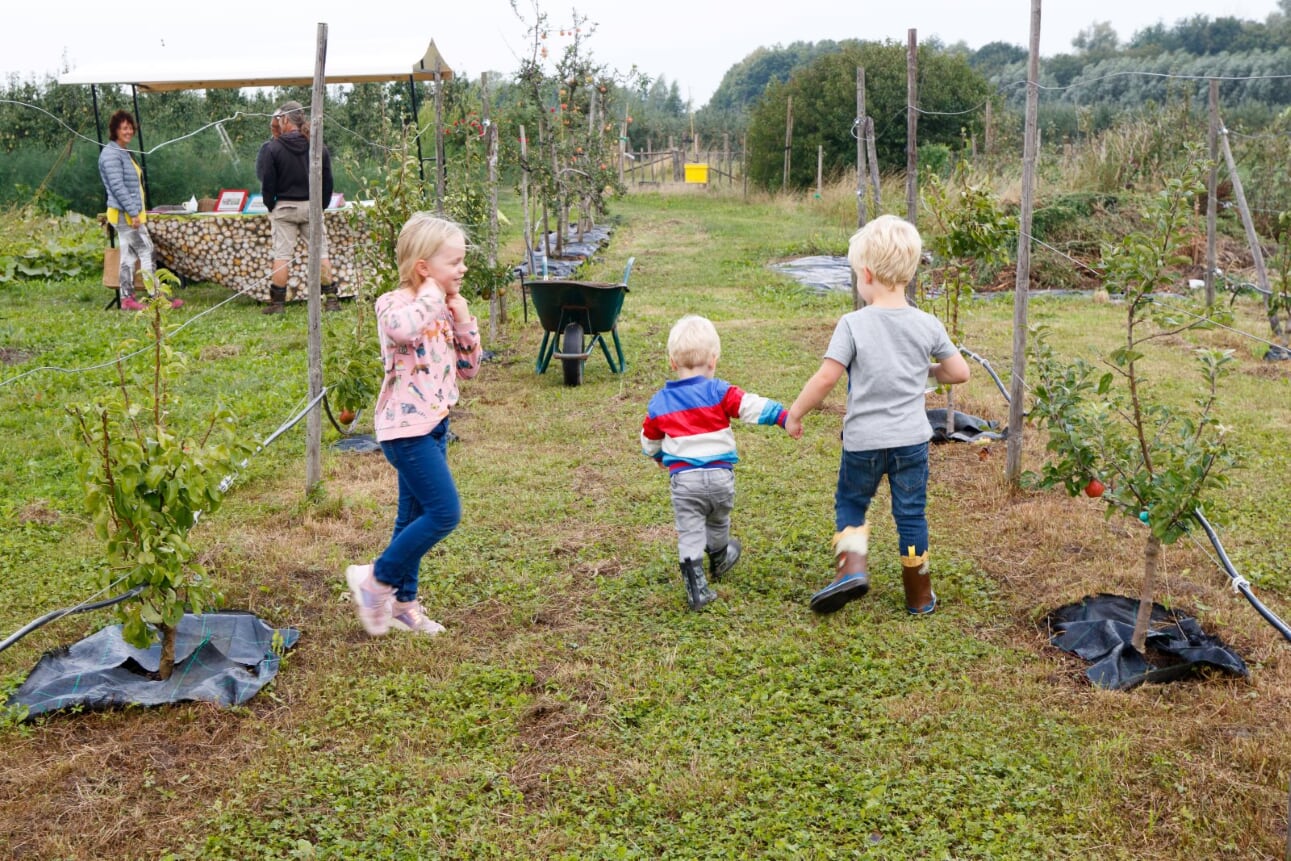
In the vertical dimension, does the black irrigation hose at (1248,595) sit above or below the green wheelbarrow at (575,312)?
below

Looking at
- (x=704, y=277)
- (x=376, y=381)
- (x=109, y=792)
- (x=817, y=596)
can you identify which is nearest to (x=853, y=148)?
(x=704, y=277)

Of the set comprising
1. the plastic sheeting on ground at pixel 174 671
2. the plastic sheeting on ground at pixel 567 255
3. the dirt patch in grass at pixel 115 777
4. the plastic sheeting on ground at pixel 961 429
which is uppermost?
the plastic sheeting on ground at pixel 567 255

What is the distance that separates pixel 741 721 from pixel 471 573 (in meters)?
1.48

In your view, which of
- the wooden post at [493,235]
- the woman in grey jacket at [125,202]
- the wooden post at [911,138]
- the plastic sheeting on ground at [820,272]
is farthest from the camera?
the plastic sheeting on ground at [820,272]

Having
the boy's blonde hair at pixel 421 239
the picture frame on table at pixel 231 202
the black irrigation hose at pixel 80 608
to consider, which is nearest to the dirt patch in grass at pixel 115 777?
the black irrigation hose at pixel 80 608

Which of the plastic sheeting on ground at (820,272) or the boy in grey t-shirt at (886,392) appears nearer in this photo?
the boy in grey t-shirt at (886,392)

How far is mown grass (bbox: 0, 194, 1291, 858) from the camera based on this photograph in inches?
99.8

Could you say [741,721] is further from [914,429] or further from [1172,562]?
[1172,562]

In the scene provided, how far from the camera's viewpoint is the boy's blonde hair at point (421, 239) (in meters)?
3.38

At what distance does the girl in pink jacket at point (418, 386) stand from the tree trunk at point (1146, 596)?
2150 millimetres

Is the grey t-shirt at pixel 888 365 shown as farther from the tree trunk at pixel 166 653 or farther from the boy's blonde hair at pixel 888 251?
the tree trunk at pixel 166 653

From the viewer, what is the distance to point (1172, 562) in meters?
4.05

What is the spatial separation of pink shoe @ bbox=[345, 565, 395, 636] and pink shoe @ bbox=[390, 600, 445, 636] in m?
0.03

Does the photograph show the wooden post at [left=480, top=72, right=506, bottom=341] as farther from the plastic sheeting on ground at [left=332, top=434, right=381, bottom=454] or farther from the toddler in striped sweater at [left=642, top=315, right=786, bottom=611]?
the toddler in striped sweater at [left=642, top=315, right=786, bottom=611]
